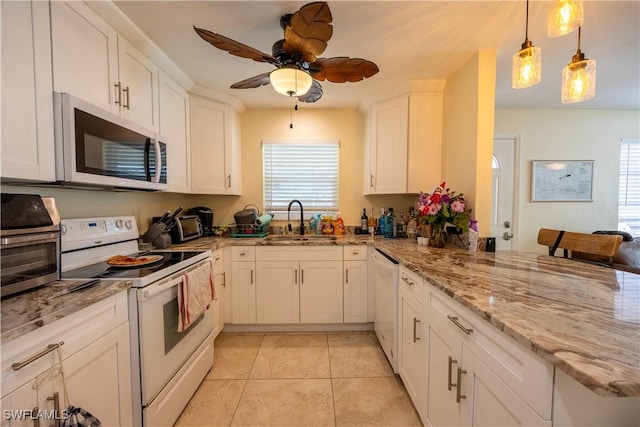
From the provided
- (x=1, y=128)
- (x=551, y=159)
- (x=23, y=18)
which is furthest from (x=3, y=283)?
(x=551, y=159)

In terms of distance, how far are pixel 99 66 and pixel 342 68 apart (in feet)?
4.62

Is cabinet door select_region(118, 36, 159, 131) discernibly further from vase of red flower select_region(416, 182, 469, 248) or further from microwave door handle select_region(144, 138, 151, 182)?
vase of red flower select_region(416, 182, 469, 248)

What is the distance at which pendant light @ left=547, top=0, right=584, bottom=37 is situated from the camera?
3.50 feet

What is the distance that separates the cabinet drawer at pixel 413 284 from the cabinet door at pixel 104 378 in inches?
58.3

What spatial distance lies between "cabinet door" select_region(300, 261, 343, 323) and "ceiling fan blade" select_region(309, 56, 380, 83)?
1590 mm

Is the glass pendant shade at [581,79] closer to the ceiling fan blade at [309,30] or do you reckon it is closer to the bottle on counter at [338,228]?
the ceiling fan blade at [309,30]

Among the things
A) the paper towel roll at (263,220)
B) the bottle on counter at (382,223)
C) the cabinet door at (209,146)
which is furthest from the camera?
the bottle on counter at (382,223)

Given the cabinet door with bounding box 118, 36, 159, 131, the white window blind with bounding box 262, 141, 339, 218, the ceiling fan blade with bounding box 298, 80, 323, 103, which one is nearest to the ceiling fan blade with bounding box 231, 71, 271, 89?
the ceiling fan blade with bounding box 298, 80, 323, 103

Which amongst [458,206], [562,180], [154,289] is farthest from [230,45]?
[562,180]

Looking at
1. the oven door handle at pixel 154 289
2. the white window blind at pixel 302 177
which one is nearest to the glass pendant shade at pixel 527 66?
the white window blind at pixel 302 177

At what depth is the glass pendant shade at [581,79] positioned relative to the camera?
1.26m

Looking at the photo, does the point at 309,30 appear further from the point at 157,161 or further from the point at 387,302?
A: the point at 387,302

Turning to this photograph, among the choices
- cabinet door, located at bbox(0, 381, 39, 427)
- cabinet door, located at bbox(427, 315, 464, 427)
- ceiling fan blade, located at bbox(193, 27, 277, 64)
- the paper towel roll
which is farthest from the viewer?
the paper towel roll

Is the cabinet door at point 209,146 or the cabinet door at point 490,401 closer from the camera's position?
the cabinet door at point 490,401
